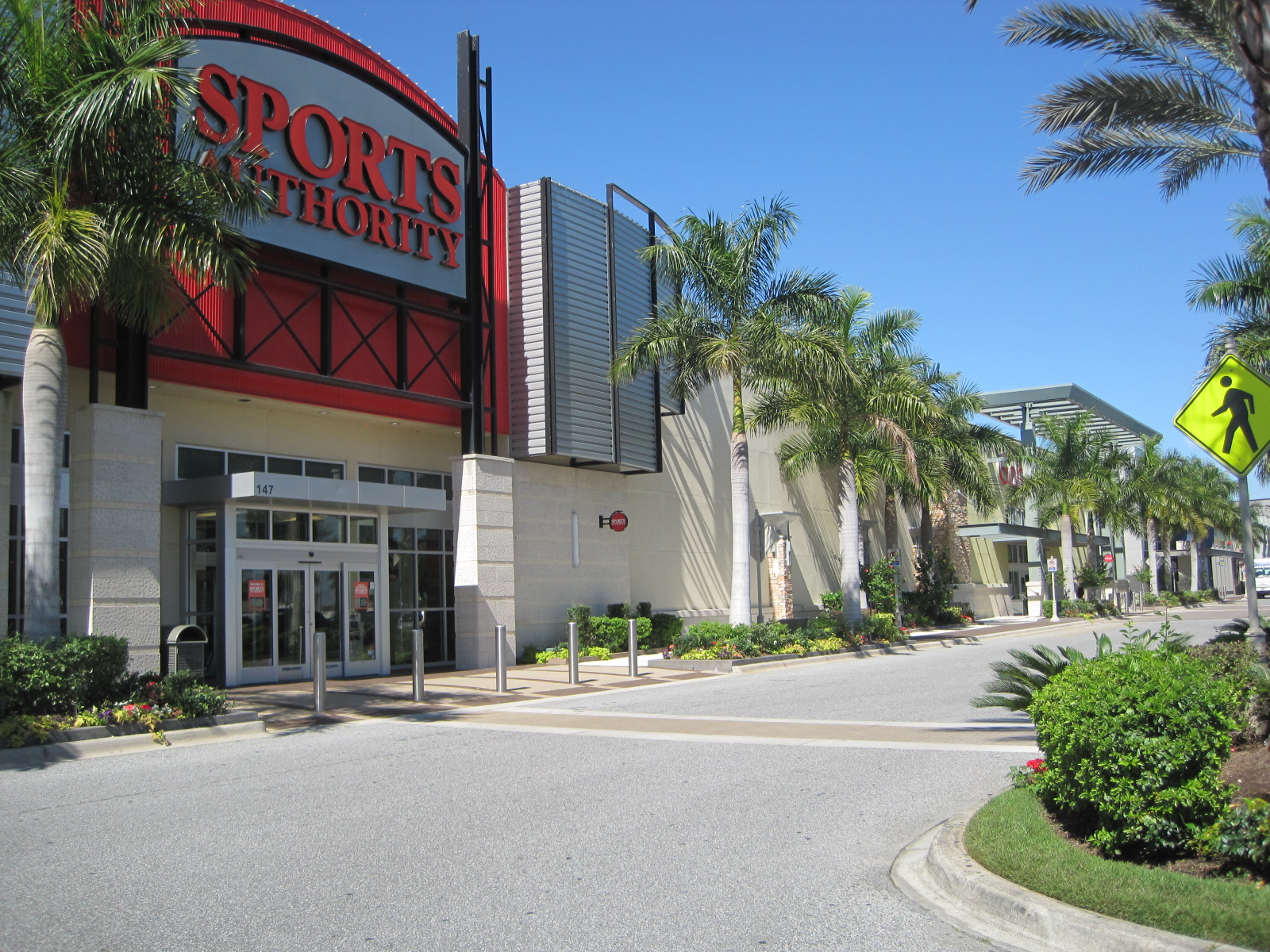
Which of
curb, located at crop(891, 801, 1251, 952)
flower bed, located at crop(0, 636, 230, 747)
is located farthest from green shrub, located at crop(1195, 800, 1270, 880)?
flower bed, located at crop(0, 636, 230, 747)

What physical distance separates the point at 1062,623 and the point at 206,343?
35.0m

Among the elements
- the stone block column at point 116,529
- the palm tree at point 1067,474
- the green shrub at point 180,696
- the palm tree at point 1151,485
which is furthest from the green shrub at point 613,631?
the palm tree at point 1151,485

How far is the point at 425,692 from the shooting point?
1717 centimetres

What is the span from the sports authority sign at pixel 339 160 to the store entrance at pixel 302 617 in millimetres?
5773

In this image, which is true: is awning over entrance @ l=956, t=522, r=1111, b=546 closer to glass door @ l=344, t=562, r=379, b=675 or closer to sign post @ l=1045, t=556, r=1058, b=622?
sign post @ l=1045, t=556, r=1058, b=622

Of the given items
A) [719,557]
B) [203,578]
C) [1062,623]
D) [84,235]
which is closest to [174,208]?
[84,235]

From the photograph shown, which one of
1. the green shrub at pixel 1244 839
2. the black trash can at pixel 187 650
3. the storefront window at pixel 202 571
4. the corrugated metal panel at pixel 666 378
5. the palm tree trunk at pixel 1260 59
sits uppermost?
the corrugated metal panel at pixel 666 378

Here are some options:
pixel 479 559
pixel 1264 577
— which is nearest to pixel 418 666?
pixel 479 559

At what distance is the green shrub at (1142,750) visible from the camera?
18.9ft

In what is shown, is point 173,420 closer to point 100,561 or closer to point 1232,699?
point 100,561

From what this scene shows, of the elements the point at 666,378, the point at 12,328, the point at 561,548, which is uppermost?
the point at 666,378

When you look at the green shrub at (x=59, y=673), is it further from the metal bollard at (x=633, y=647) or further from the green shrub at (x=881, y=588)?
the green shrub at (x=881, y=588)

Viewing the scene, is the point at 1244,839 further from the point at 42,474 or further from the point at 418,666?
the point at 418,666

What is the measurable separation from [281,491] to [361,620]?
4.09 meters
